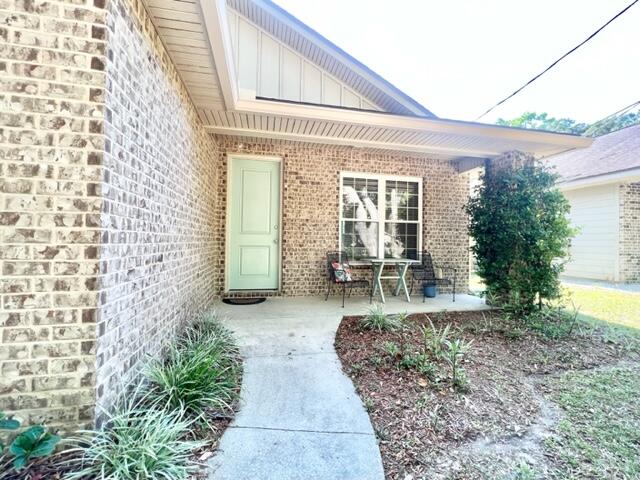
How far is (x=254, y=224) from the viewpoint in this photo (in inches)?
212

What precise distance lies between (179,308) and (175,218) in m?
0.95

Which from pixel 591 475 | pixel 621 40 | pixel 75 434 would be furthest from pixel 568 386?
pixel 621 40

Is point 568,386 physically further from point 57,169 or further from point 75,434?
point 57,169

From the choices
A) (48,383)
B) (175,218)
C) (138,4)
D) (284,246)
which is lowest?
(48,383)

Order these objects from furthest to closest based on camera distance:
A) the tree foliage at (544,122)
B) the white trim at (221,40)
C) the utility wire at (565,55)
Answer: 1. the tree foliage at (544,122)
2. the utility wire at (565,55)
3. the white trim at (221,40)

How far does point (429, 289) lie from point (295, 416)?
440 centimetres

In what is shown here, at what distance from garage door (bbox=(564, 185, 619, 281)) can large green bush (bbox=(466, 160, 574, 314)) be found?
546 cm

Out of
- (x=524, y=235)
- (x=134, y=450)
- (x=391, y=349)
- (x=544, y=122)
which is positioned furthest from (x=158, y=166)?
(x=544, y=122)

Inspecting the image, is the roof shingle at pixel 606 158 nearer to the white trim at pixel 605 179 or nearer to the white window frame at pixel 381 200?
the white trim at pixel 605 179

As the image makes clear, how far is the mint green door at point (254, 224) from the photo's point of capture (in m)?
5.30

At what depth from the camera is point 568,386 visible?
269 centimetres

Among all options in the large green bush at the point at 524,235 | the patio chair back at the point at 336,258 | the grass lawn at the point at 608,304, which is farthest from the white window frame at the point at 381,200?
the grass lawn at the point at 608,304

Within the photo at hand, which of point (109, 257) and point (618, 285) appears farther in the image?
point (618, 285)

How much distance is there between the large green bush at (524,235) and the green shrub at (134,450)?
4836 mm
